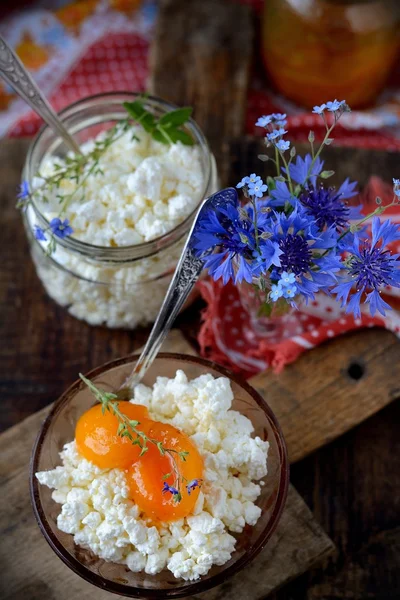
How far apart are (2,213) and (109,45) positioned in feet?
2.86

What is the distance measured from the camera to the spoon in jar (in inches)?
57.4

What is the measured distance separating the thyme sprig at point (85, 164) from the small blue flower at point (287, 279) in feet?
1.86

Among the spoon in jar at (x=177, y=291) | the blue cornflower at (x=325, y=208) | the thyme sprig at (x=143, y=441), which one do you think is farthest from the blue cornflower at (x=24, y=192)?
the blue cornflower at (x=325, y=208)

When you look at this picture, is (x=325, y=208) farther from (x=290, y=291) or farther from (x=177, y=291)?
(x=177, y=291)

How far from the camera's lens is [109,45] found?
262 centimetres

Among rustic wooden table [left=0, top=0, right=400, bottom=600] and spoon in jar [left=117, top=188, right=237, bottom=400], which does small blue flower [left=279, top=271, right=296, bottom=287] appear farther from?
rustic wooden table [left=0, top=0, right=400, bottom=600]

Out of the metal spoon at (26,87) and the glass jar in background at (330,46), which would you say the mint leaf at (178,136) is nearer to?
the metal spoon at (26,87)

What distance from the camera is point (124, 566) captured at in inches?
57.4

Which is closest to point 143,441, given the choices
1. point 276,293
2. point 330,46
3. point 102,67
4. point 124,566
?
point 124,566

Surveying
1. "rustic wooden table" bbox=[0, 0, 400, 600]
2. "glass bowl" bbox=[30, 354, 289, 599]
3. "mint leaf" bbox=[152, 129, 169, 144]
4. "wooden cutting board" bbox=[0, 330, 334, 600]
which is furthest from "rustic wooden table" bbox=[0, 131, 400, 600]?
"mint leaf" bbox=[152, 129, 169, 144]

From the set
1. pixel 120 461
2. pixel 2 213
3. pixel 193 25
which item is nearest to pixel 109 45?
pixel 193 25

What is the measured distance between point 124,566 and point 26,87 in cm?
110

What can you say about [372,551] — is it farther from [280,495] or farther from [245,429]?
[245,429]

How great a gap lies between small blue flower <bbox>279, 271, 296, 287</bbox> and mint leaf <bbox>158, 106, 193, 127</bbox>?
2.01 feet
